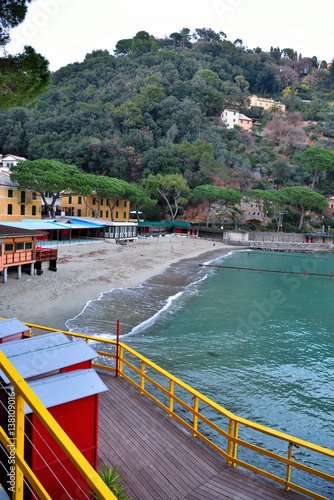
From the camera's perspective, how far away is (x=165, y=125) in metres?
98.8

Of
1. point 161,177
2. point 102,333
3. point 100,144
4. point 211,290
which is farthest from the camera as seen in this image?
point 100,144

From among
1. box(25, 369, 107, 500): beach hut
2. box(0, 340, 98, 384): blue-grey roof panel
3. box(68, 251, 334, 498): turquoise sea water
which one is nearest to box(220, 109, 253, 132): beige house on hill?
box(68, 251, 334, 498): turquoise sea water

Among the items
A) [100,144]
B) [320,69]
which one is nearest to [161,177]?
[100,144]

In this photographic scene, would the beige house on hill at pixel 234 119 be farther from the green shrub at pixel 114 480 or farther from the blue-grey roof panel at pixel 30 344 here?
the green shrub at pixel 114 480

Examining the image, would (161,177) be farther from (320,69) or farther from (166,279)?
(320,69)

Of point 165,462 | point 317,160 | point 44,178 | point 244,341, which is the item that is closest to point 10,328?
point 165,462

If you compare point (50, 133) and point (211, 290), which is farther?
point (50, 133)

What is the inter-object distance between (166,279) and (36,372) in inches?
1061

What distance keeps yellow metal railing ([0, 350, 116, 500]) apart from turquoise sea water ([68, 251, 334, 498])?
8239 mm

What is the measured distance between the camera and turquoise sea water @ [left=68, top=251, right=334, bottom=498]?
1159 centimetres

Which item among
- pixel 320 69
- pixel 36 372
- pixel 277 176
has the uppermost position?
pixel 320 69

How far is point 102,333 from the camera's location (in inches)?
645

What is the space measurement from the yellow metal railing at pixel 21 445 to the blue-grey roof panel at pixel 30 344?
2.40 metres

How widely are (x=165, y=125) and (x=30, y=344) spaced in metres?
101
